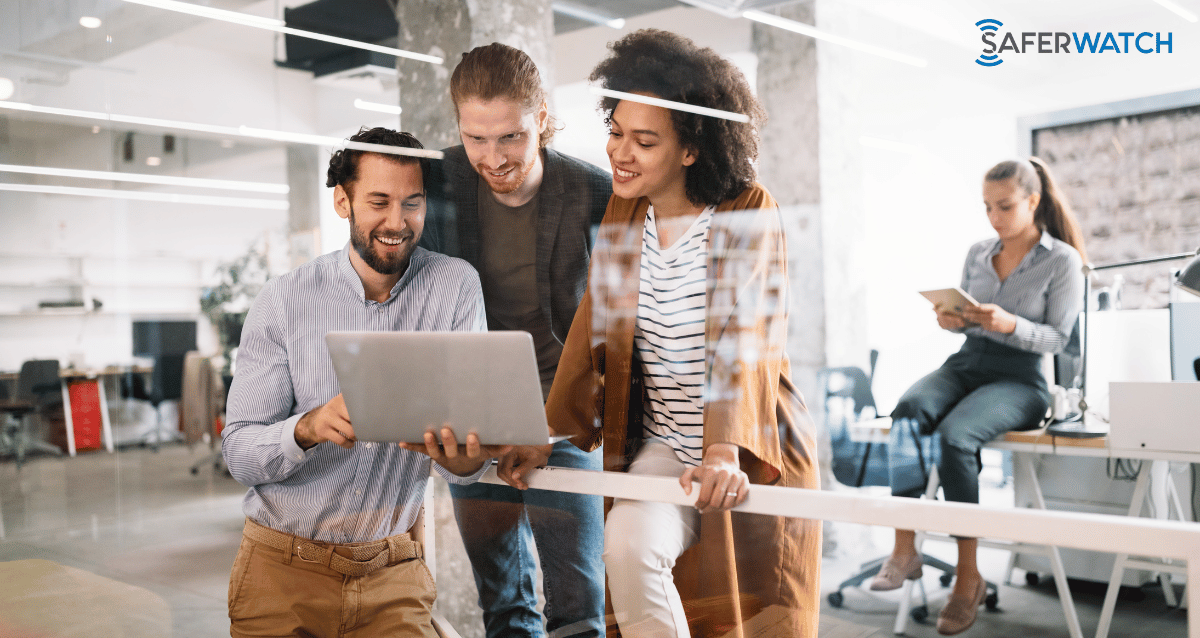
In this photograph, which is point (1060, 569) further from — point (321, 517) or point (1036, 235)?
point (321, 517)

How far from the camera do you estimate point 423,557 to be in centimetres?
208

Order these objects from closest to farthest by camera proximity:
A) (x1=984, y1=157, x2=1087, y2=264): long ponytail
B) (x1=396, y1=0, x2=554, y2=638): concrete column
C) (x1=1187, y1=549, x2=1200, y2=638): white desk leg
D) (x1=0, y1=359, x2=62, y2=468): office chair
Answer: (x1=1187, y1=549, x2=1200, y2=638): white desk leg → (x1=984, y1=157, x2=1087, y2=264): long ponytail → (x1=396, y1=0, x2=554, y2=638): concrete column → (x1=0, y1=359, x2=62, y2=468): office chair

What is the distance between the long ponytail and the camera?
1.48m

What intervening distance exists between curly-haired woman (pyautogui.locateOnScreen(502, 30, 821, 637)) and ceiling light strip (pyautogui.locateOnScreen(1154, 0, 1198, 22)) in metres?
0.69

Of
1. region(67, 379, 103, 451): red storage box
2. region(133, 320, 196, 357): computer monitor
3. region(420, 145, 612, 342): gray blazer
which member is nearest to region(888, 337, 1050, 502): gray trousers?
region(420, 145, 612, 342): gray blazer

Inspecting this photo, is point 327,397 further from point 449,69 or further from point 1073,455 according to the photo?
point 1073,455

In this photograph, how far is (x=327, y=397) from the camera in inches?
77.4

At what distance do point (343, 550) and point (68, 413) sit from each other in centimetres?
143

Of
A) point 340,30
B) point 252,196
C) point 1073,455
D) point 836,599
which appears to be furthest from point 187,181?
point 1073,455

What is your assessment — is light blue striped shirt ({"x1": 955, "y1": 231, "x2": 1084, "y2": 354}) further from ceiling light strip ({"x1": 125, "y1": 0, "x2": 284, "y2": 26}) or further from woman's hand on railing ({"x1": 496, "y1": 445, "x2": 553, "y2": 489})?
ceiling light strip ({"x1": 125, "y1": 0, "x2": 284, "y2": 26})

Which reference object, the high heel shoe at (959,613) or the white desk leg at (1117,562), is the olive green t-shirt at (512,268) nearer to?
the high heel shoe at (959,613)

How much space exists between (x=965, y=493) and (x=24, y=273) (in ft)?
9.19

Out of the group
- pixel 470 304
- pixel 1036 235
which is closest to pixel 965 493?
pixel 1036 235

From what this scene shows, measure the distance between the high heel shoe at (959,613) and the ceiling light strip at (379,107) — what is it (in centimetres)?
160
